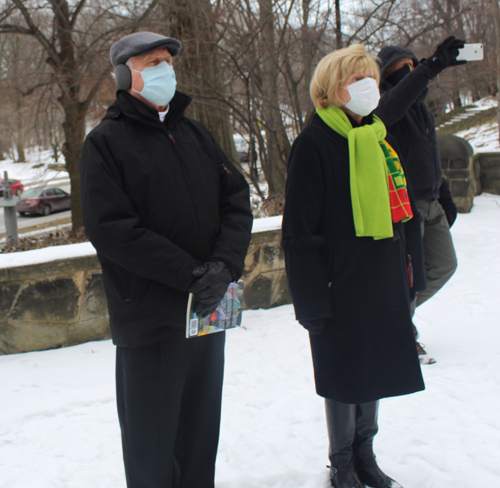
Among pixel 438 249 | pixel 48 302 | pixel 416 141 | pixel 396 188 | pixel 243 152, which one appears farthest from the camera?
pixel 243 152

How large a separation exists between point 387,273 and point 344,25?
256 inches

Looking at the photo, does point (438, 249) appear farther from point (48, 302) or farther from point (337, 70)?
point (48, 302)

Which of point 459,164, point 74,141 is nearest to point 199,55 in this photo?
point 459,164

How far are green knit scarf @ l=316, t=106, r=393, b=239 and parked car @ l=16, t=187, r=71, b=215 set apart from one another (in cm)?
2374

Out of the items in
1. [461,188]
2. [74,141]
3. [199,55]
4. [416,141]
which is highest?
[199,55]

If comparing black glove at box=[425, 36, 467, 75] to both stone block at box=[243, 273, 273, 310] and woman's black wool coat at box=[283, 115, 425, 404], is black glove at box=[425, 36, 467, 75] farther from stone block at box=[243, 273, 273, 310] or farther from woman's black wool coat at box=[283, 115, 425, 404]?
stone block at box=[243, 273, 273, 310]

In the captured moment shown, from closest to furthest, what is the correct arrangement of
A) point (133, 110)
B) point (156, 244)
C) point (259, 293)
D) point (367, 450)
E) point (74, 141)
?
point (156, 244)
point (133, 110)
point (367, 450)
point (259, 293)
point (74, 141)

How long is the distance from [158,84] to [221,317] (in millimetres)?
893

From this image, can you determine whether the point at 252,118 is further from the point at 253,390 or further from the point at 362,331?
the point at 362,331

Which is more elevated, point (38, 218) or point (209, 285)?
point (209, 285)

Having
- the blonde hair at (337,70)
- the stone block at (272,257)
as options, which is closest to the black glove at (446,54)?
the blonde hair at (337,70)

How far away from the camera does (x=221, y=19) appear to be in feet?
22.7

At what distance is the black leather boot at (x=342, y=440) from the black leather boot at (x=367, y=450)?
42 mm

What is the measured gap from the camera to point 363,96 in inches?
80.9
